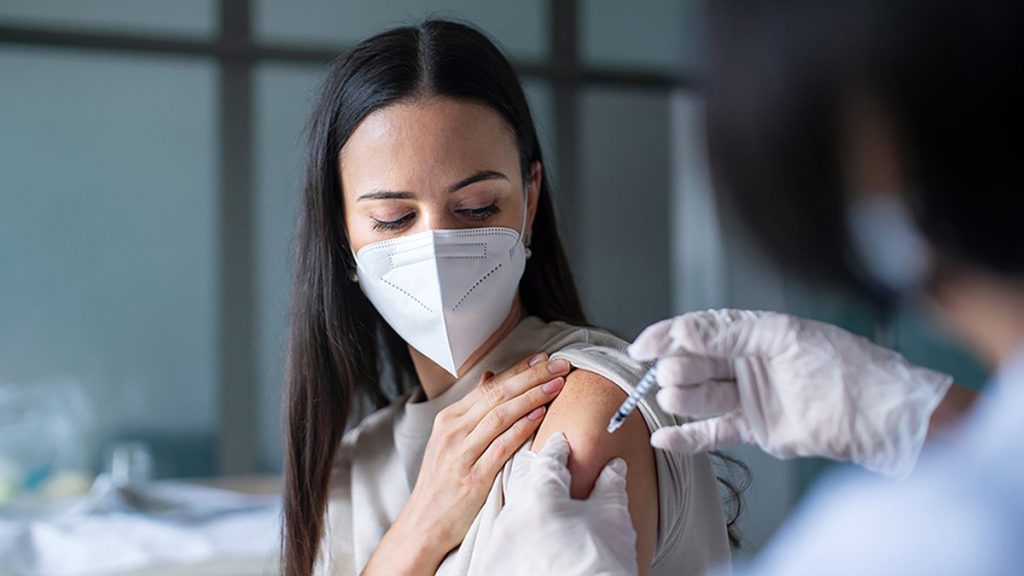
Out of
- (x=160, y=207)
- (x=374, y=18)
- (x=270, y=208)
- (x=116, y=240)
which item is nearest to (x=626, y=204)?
(x=374, y=18)

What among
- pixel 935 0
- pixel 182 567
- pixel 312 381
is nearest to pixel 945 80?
pixel 935 0

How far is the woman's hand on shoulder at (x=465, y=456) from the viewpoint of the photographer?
133 centimetres

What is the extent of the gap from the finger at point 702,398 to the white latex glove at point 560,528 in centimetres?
14

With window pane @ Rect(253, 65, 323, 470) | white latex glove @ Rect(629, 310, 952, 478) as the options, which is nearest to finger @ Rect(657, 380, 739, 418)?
white latex glove @ Rect(629, 310, 952, 478)

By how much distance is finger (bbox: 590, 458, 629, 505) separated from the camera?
1113 millimetres

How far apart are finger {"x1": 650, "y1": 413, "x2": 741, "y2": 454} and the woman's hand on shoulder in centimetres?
29

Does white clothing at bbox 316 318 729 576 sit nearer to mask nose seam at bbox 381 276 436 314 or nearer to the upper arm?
the upper arm

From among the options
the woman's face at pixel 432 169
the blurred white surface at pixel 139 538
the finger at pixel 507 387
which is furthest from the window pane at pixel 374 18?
the finger at pixel 507 387

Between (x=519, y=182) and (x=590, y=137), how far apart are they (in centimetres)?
386

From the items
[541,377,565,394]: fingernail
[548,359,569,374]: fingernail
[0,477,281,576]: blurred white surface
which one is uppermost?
[548,359,569,374]: fingernail

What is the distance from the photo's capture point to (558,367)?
1.35m

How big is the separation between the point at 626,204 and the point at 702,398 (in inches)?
175

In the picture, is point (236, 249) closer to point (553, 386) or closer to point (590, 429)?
point (553, 386)

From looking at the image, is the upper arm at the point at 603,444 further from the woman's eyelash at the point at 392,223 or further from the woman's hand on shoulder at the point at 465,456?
the woman's eyelash at the point at 392,223
